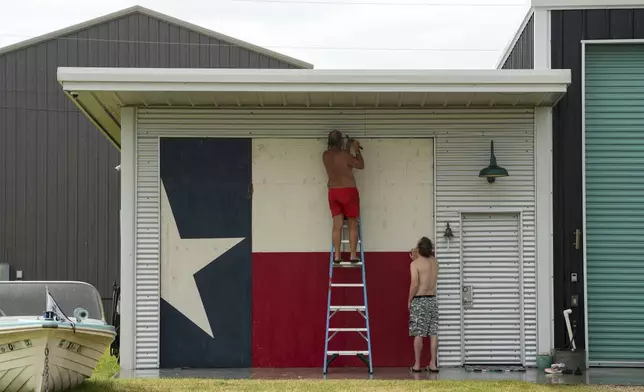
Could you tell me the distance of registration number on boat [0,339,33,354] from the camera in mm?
10430

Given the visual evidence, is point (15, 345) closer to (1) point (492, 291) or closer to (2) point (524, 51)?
(1) point (492, 291)

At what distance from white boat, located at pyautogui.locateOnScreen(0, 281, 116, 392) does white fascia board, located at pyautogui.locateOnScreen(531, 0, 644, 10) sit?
7.19 meters

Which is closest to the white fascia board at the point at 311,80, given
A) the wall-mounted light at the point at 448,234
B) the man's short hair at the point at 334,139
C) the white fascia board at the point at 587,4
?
the man's short hair at the point at 334,139

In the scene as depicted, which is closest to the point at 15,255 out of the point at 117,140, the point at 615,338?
the point at 117,140

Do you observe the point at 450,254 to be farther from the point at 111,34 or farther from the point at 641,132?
the point at 111,34

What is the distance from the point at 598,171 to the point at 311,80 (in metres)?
4.25

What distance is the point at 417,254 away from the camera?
1327 cm

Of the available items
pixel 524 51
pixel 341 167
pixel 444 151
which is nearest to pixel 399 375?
pixel 341 167

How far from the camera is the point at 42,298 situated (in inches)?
471

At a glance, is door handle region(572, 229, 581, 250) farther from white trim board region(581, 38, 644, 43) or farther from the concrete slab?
white trim board region(581, 38, 644, 43)

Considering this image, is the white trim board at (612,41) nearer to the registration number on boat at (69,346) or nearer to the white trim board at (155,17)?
the registration number on boat at (69,346)

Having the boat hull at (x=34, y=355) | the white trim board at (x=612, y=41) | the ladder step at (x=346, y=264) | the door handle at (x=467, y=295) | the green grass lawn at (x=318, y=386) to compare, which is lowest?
the green grass lawn at (x=318, y=386)

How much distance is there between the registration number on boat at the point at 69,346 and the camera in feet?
35.1

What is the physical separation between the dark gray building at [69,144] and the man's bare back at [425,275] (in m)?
11.4
